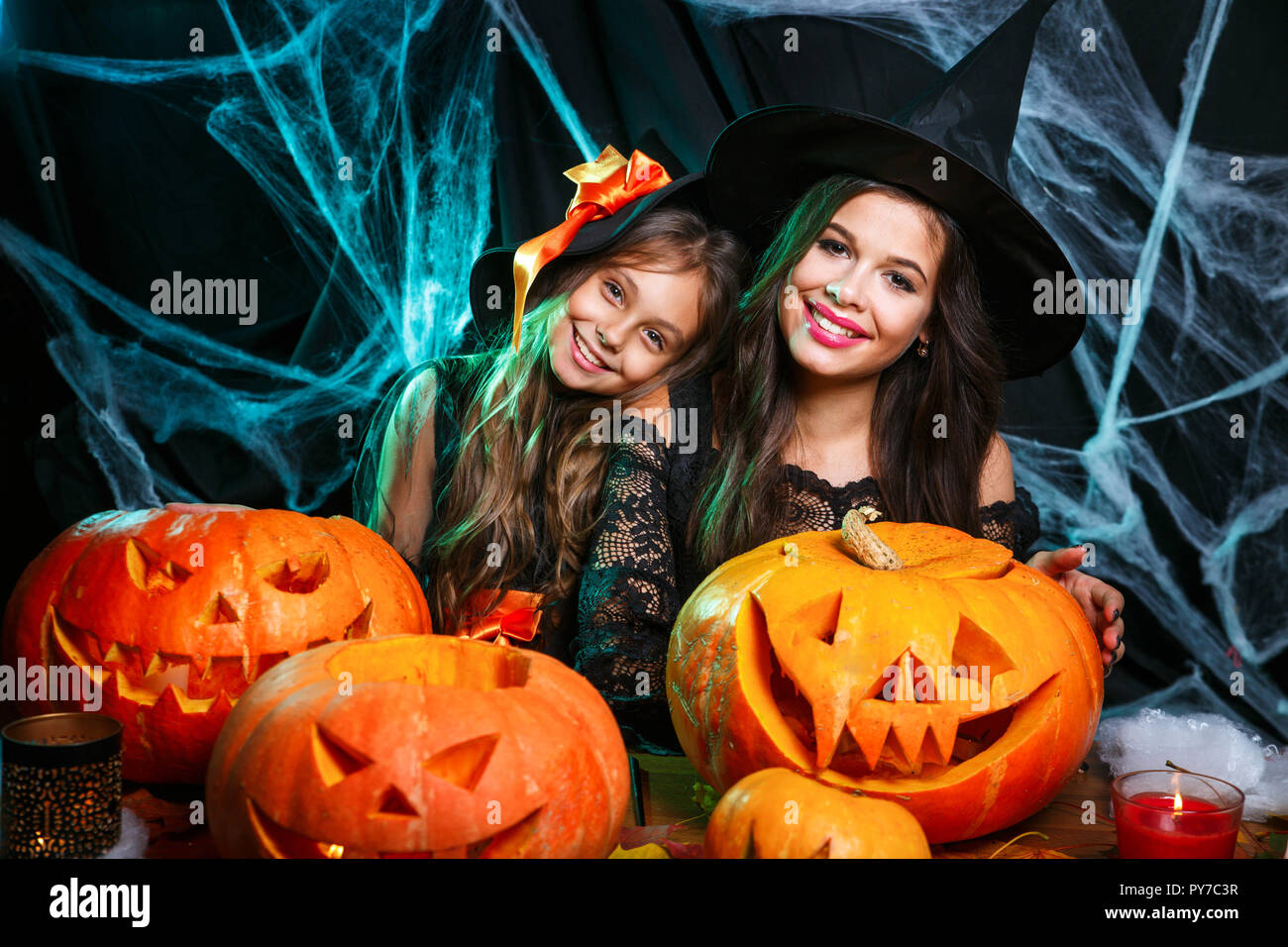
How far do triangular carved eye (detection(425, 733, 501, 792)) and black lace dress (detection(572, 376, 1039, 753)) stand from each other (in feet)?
2.25

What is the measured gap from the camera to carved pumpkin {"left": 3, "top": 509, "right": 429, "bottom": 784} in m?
1.37

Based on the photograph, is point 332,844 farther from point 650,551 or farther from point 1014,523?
point 1014,523

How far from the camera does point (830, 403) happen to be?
7.23 ft

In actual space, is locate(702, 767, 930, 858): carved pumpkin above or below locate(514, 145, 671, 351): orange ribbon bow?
below

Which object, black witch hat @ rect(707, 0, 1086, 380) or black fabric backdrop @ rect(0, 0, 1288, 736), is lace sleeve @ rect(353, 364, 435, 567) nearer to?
black fabric backdrop @ rect(0, 0, 1288, 736)

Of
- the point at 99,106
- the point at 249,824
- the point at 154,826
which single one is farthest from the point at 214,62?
the point at 249,824

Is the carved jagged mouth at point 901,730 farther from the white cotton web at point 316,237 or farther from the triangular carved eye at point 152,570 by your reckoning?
the white cotton web at point 316,237

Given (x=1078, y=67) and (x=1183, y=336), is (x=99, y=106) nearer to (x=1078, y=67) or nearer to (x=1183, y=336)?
(x=1078, y=67)

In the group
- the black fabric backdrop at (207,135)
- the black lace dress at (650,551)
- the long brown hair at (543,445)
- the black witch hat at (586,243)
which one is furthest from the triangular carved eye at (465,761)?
the black fabric backdrop at (207,135)

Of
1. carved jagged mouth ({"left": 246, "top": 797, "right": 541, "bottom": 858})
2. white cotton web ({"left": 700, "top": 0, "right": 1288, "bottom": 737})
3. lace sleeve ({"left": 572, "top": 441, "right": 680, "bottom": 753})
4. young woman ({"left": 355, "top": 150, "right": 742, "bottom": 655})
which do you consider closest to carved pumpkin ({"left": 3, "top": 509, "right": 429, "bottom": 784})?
carved jagged mouth ({"left": 246, "top": 797, "right": 541, "bottom": 858})

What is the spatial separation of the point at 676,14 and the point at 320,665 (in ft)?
6.51

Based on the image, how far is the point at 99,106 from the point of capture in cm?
259

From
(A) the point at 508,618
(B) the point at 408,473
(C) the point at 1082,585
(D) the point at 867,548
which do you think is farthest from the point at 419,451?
(C) the point at 1082,585

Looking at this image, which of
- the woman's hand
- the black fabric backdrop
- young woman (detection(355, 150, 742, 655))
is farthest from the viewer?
the black fabric backdrop
